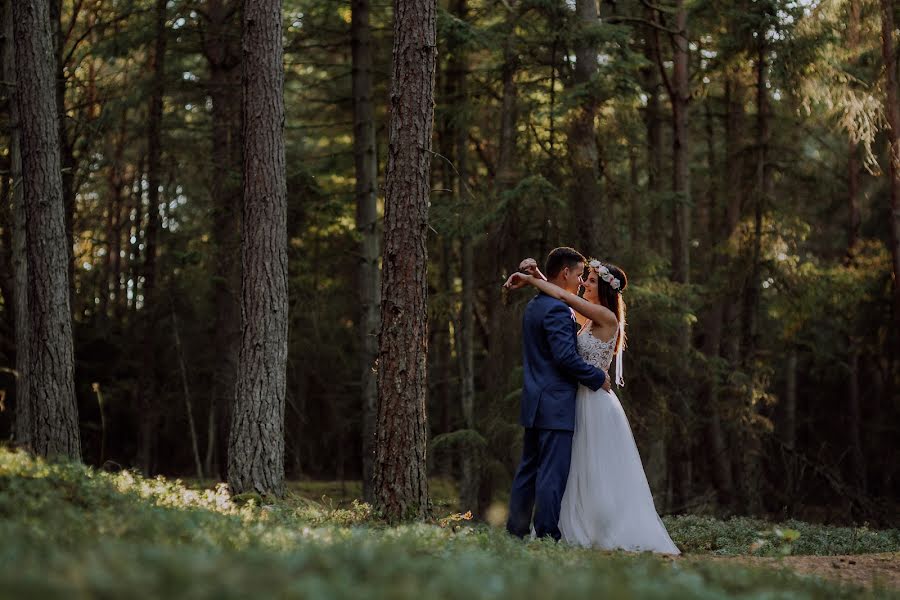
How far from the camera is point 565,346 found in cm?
904

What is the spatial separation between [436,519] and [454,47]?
1038 centimetres

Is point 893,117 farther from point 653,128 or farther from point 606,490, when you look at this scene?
point 606,490

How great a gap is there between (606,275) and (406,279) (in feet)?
6.44

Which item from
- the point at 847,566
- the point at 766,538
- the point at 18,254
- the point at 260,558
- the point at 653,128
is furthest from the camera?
the point at 653,128

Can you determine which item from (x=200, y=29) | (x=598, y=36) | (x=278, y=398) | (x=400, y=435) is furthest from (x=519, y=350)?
(x=200, y=29)

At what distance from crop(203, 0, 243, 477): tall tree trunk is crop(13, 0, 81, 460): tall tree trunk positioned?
554 cm

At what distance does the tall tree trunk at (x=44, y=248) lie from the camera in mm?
12305

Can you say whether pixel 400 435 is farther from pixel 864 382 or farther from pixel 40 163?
pixel 864 382

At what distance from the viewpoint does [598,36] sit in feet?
51.9

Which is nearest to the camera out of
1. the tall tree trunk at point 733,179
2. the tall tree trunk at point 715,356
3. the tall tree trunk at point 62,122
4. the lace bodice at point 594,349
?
the lace bodice at point 594,349

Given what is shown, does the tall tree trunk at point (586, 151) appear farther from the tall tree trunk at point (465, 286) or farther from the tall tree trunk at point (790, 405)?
the tall tree trunk at point (790, 405)

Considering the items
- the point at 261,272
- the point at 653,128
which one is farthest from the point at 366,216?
the point at 653,128

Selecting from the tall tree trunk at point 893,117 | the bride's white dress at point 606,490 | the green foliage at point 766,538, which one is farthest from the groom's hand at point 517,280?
the tall tree trunk at point 893,117

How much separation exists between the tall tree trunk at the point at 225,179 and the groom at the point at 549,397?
1065cm
